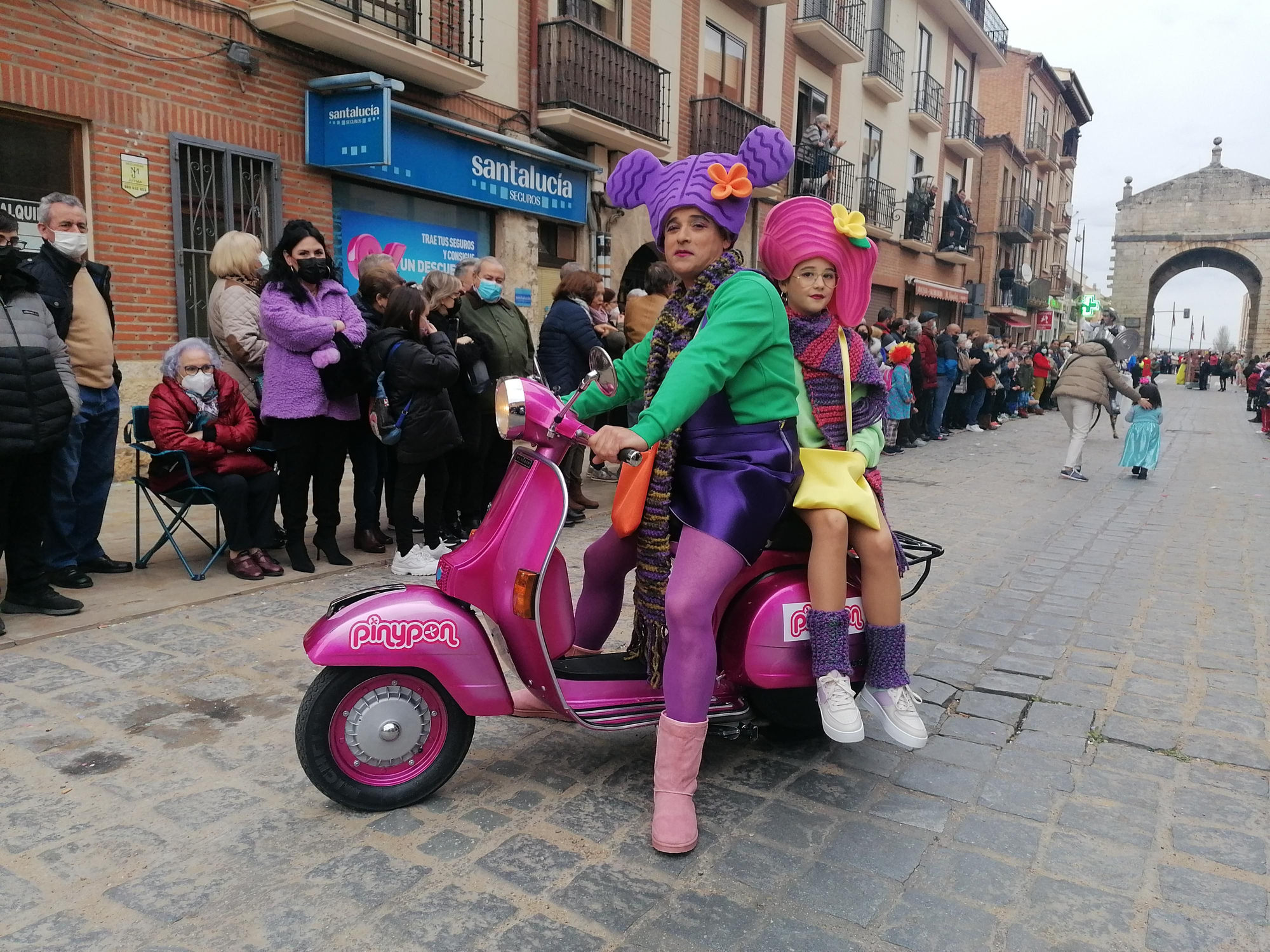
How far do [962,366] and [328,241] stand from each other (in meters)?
10.8

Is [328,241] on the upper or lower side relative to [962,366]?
upper

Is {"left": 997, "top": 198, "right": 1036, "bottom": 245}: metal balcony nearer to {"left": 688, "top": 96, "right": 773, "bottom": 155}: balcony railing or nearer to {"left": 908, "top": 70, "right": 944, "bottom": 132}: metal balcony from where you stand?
{"left": 908, "top": 70, "right": 944, "bottom": 132}: metal balcony

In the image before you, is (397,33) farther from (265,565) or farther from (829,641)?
(829,641)

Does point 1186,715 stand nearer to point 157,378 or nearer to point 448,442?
point 448,442

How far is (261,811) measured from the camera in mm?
2883

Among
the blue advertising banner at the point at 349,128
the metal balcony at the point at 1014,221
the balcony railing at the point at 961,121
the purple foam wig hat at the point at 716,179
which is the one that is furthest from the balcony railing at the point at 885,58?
the purple foam wig hat at the point at 716,179

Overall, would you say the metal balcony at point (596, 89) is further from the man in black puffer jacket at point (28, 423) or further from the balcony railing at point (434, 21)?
the man in black puffer jacket at point (28, 423)

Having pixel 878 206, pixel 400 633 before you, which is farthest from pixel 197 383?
pixel 878 206

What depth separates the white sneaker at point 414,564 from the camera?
5.68m

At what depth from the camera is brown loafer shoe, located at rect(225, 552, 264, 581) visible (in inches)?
213

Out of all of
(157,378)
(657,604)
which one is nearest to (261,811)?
(657,604)

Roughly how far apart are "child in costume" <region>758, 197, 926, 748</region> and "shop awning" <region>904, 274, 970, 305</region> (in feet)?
82.0

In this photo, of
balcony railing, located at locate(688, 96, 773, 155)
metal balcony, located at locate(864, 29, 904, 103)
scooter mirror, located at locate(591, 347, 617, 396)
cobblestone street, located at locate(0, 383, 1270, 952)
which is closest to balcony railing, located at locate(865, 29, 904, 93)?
metal balcony, located at locate(864, 29, 904, 103)

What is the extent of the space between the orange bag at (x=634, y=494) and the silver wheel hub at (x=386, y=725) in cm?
Answer: 81
